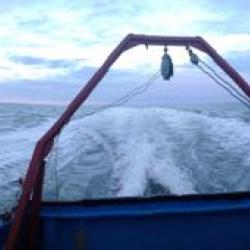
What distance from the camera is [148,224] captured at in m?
3.76

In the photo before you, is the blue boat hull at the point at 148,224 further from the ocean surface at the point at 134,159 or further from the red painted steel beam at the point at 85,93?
the ocean surface at the point at 134,159

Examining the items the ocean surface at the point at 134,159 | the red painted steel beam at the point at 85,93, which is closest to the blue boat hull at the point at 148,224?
the red painted steel beam at the point at 85,93

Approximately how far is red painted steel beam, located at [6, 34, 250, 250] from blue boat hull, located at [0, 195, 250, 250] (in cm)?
49

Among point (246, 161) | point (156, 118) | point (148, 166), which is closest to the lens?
point (148, 166)

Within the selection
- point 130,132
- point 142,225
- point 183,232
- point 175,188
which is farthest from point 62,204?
point 130,132

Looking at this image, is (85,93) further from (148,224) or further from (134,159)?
(134,159)

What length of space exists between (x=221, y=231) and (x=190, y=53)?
1.39 metres

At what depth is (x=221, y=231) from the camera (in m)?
3.85

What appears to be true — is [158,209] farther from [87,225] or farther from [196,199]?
[87,225]

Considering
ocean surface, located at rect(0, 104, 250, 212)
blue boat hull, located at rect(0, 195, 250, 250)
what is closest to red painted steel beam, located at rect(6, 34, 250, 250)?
blue boat hull, located at rect(0, 195, 250, 250)

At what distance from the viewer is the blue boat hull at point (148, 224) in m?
3.72

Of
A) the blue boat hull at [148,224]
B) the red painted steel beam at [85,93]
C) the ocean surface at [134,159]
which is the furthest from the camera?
the ocean surface at [134,159]

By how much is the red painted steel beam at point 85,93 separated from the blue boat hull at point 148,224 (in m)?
0.49

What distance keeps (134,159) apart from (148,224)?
632cm
